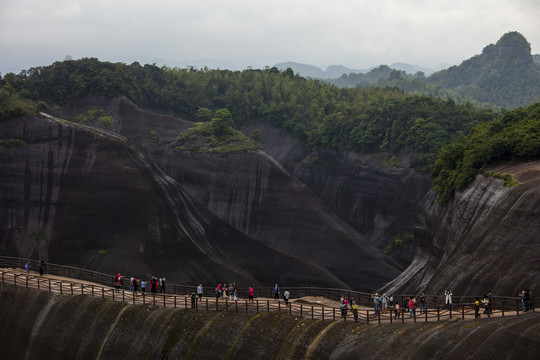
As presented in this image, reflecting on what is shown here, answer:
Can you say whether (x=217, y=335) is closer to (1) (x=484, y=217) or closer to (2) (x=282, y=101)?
(1) (x=484, y=217)

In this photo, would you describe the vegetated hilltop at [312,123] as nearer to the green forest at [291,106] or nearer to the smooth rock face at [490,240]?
the green forest at [291,106]

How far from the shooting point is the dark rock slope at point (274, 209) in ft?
262

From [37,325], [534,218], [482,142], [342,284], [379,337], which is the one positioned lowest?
[342,284]

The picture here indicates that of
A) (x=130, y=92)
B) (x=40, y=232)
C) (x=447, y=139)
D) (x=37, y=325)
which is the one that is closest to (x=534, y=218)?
(x=37, y=325)

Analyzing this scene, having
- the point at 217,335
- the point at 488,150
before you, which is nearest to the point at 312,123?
the point at 488,150

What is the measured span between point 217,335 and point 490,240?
17.8 meters

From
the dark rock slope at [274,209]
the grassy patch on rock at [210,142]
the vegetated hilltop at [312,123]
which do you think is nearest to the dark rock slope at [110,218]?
the dark rock slope at [274,209]

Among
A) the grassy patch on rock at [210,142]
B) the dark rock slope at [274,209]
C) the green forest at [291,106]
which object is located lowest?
the dark rock slope at [274,209]

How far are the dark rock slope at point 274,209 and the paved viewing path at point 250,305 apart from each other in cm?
3996

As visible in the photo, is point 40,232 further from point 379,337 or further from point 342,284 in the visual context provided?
point 379,337

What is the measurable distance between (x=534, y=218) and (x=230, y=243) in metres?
42.7

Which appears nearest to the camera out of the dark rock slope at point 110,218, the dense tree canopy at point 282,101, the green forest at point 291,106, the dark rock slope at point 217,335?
the dark rock slope at point 217,335

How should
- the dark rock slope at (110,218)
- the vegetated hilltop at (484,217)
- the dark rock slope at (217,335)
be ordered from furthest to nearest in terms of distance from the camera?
the dark rock slope at (110,218) < the vegetated hilltop at (484,217) < the dark rock slope at (217,335)

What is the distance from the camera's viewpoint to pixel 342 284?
7300 cm
